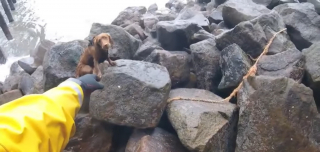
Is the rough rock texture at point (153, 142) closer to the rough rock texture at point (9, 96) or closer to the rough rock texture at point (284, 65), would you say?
the rough rock texture at point (284, 65)

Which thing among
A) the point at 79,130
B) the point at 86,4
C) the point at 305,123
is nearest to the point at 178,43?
the point at 79,130

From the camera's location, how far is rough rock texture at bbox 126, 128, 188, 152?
7.75ft

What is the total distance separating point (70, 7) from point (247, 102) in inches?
557

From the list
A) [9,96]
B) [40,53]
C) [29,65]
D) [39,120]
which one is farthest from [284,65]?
[40,53]

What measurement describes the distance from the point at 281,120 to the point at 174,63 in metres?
1.30

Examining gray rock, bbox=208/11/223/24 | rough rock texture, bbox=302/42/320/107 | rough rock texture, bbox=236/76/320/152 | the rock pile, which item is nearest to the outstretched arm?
the rock pile

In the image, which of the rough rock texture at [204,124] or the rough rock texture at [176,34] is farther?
the rough rock texture at [176,34]

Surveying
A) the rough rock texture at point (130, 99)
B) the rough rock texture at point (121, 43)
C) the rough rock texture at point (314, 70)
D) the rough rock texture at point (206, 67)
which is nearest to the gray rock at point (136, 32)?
the rough rock texture at point (121, 43)

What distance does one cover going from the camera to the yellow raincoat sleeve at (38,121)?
1.58 meters

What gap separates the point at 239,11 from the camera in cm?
378

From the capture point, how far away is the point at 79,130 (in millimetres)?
2668

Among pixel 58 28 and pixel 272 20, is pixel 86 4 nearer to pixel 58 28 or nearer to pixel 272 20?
pixel 58 28

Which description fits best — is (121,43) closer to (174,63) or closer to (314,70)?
(174,63)

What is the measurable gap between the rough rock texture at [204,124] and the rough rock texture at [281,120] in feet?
0.47
